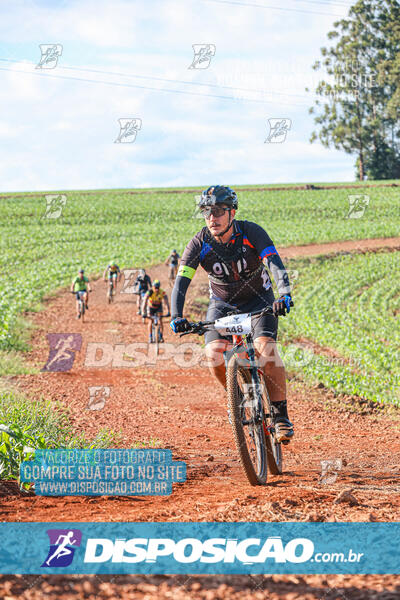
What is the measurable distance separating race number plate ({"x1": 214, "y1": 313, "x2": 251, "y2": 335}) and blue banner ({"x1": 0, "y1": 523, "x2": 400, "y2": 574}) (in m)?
1.78

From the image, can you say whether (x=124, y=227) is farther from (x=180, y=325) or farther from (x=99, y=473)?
(x=180, y=325)

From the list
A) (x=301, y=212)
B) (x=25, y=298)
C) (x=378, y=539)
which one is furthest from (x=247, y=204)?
(x=378, y=539)

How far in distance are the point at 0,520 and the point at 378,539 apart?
247 cm

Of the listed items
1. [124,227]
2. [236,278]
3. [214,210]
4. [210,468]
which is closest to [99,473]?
[210,468]

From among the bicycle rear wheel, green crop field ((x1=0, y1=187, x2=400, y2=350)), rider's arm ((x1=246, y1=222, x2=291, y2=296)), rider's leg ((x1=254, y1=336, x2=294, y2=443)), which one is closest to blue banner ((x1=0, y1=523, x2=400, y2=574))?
the bicycle rear wheel

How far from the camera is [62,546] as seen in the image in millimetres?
3410

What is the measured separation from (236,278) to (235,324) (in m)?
0.78

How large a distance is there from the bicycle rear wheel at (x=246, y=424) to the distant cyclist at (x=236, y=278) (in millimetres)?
253

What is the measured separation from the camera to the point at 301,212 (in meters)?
55.5

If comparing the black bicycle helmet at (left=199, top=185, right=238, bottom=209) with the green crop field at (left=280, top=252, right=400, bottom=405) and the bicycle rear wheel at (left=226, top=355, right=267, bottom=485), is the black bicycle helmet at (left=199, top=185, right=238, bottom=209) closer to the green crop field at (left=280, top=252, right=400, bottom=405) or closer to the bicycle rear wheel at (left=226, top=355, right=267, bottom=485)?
the bicycle rear wheel at (left=226, top=355, right=267, bottom=485)

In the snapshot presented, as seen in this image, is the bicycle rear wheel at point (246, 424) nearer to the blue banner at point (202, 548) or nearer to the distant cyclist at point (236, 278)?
the distant cyclist at point (236, 278)

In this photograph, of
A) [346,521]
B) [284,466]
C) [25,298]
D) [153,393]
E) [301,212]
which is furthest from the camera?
[301,212]

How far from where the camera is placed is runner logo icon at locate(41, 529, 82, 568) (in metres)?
3.22

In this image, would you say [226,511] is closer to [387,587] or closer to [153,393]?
[387,587]
